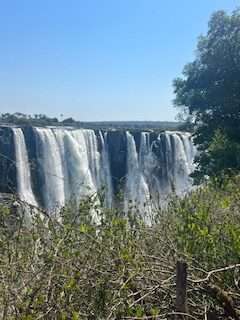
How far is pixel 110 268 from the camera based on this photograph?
2.91 m

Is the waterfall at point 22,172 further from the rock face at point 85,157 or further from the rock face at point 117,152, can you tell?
the rock face at point 117,152

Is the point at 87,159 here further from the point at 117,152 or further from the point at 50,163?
the point at 117,152

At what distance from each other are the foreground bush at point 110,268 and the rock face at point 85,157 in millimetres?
13290

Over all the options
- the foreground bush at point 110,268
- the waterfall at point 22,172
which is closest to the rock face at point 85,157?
the waterfall at point 22,172

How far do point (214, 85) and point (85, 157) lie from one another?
7.61 m

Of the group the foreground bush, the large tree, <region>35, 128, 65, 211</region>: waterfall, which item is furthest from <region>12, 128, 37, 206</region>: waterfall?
the foreground bush

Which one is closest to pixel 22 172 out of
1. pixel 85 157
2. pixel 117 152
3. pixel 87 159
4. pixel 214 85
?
pixel 85 157


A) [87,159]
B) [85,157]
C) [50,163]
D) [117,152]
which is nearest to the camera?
[50,163]

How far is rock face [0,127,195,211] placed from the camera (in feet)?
62.4

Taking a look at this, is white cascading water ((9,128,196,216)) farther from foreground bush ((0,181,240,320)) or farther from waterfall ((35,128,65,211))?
foreground bush ((0,181,240,320))

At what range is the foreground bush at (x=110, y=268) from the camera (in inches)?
102

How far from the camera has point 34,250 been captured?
118 inches

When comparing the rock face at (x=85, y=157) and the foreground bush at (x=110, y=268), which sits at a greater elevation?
the foreground bush at (x=110, y=268)

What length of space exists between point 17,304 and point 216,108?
43.5 ft
